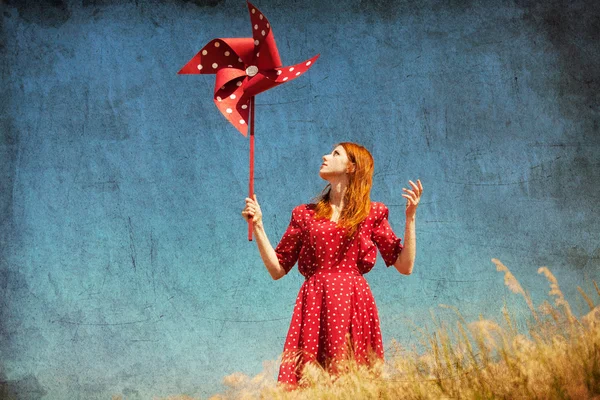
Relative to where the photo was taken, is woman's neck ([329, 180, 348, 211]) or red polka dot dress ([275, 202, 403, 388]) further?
woman's neck ([329, 180, 348, 211])

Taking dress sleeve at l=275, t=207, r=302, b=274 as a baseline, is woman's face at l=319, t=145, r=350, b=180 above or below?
above

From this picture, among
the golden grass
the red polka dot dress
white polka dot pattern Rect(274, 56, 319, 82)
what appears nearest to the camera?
the golden grass

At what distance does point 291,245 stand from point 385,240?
39 cm

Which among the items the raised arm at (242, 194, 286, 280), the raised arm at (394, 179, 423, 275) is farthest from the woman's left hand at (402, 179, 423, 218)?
the raised arm at (242, 194, 286, 280)

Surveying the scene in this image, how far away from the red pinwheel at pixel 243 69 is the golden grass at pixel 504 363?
3.76 ft

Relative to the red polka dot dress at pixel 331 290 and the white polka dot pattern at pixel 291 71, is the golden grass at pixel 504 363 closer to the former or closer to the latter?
the red polka dot dress at pixel 331 290

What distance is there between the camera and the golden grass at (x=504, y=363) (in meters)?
2.18

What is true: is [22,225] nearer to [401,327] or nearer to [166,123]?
[166,123]

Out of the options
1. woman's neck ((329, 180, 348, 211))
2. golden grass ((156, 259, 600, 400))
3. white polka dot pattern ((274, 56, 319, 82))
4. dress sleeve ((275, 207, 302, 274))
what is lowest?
golden grass ((156, 259, 600, 400))

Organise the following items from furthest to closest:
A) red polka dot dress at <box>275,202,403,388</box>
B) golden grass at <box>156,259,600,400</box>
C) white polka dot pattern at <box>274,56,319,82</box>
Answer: white polka dot pattern at <box>274,56,319,82</box>
red polka dot dress at <box>275,202,403,388</box>
golden grass at <box>156,259,600,400</box>

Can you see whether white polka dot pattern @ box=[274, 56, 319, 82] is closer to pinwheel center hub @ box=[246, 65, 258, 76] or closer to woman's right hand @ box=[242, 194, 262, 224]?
pinwheel center hub @ box=[246, 65, 258, 76]

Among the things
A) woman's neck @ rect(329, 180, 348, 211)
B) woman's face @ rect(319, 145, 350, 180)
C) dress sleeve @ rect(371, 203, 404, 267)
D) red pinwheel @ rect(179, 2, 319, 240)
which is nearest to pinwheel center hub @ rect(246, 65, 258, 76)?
red pinwheel @ rect(179, 2, 319, 240)

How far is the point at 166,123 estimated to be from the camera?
474 centimetres

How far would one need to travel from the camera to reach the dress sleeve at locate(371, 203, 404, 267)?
11.0 ft
